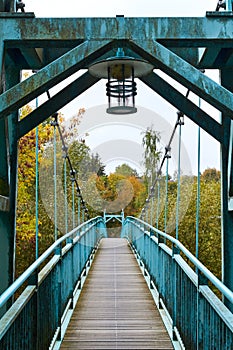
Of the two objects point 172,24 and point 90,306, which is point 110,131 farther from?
point 172,24

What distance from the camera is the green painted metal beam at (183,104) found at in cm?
358

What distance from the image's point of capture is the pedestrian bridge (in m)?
2.37

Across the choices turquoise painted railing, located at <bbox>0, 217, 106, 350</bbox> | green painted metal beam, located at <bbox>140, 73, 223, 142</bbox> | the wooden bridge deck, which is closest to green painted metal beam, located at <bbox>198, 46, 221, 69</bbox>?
green painted metal beam, located at <bbox>140, 73, 223, 142</bbox>

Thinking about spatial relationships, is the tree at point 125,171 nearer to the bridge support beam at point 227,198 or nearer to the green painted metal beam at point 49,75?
the bridge support beam at point 227,198

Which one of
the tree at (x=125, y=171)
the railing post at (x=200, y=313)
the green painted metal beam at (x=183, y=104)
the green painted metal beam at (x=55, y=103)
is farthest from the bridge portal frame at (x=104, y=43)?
the tree at (x=125, y=171)

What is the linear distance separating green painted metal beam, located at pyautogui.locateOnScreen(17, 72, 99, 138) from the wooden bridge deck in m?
1.44

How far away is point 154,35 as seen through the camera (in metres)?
2.66

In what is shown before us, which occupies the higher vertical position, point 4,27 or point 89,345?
point 4,27

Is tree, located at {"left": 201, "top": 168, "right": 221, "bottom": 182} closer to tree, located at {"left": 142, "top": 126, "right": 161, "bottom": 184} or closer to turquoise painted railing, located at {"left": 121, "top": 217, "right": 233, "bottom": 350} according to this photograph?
tree, located at {"left": 142, "top": 126, "right": 161, "bottom": 184}

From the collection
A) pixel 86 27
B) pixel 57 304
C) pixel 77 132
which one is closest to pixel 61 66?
pixel 86 27

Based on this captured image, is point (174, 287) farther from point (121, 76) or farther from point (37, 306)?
point (121, 76)

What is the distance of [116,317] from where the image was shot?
496cm

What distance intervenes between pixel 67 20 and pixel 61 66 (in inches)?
10.0

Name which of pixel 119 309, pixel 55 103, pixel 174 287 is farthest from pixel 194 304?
pixel 119 309
